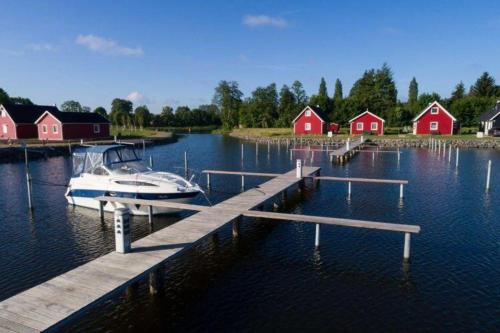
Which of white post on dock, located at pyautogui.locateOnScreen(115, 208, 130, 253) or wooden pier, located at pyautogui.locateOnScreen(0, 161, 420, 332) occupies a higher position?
white post on dock, located at pyautogui.locateOnScreen(115, 208, 130, 253)

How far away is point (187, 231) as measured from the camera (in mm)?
12820

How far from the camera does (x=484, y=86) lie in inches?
4043

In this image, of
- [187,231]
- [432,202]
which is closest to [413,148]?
[432,202]

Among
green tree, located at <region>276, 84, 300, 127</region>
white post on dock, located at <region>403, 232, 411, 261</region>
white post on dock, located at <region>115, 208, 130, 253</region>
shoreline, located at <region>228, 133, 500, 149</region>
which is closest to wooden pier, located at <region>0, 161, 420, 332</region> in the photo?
white post on dock, located at <region>403, 232, 411, 261</region>

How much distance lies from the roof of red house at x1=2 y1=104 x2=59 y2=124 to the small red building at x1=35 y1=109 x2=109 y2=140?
1.85 m

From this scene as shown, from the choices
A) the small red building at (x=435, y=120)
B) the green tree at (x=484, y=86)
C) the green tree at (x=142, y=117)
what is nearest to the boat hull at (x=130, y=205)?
the small red building at (x=435, y=120)

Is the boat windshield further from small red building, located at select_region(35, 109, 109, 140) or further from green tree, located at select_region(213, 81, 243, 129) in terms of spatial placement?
green tree, located at select_region(213, 81, 243, 129)

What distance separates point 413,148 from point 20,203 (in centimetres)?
4996

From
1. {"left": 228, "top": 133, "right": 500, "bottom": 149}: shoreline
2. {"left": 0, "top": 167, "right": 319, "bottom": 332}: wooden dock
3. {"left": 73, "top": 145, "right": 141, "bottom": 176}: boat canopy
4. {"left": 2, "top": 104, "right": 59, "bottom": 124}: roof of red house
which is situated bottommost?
{"left": 0, "top": 167, "right": 319, "bottom": 332}: wooden dock

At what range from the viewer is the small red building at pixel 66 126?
5644 centimetres

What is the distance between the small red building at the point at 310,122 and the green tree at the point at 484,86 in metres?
57.7

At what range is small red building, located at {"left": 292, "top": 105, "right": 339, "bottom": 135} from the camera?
70875mm

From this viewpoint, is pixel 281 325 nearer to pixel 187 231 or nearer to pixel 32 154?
pixel 187 231

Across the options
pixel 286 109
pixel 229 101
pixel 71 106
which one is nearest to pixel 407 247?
pixel 286 109
